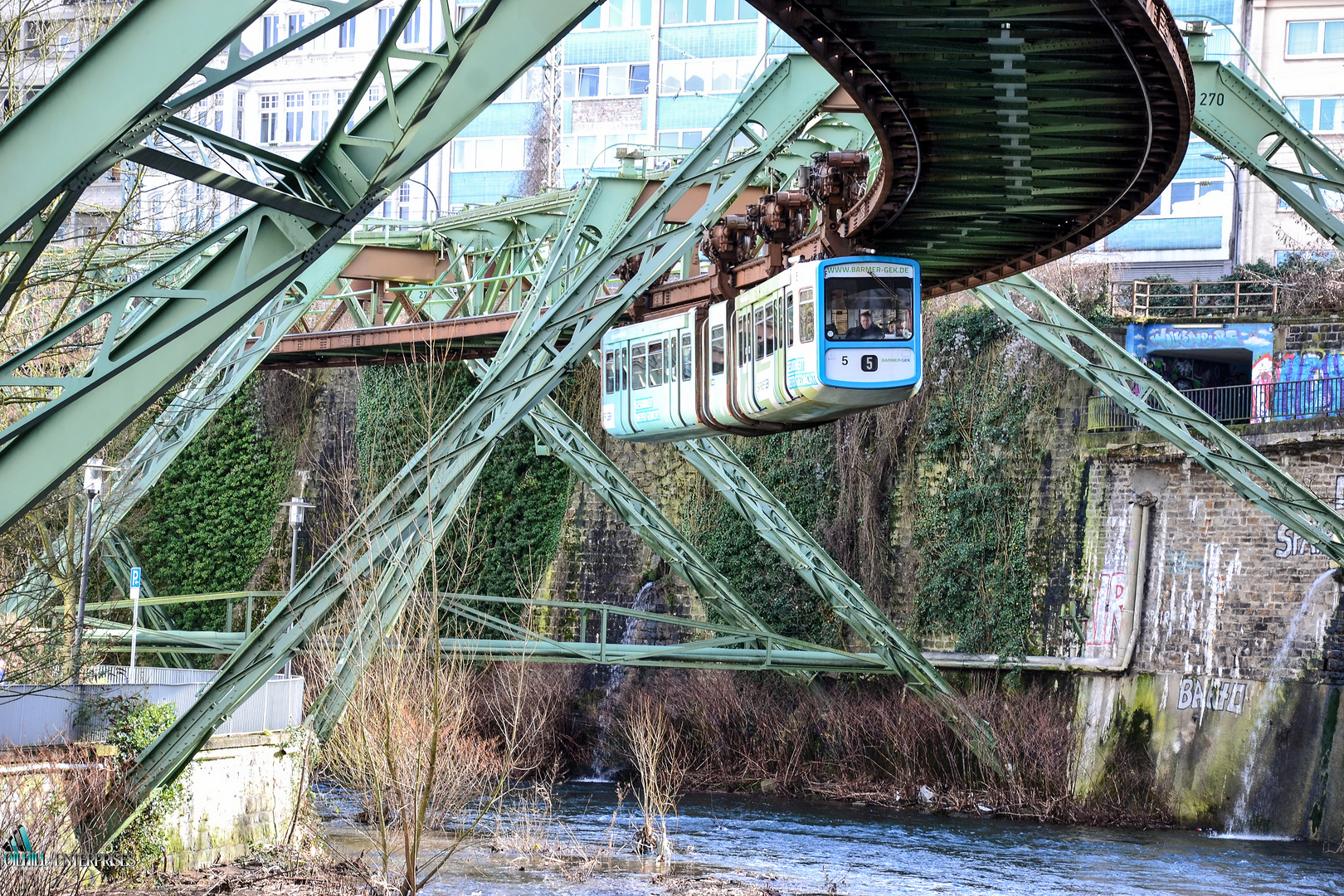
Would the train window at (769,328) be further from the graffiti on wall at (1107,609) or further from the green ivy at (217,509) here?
the green ivy at (217,509)

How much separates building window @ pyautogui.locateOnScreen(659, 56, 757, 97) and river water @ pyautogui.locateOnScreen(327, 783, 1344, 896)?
25.3 m

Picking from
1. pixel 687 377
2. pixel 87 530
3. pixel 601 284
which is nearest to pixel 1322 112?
pixel 687 377

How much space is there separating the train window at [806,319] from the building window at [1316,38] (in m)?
28.3

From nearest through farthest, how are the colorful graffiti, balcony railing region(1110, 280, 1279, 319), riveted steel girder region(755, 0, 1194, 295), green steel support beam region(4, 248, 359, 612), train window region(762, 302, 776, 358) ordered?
riveted steel girder region(755, 0, 1194, 295) → train window region(762, 302, 776, 358) → green steel support beam region(4, 248, 359, 612) → the colorful graffiti → balcony railing region(1110, 280, 1279, 319)

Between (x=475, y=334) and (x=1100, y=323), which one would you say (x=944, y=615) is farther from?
(x=475, y=334)

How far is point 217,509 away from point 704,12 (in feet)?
69.9

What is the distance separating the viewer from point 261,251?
18.7ft

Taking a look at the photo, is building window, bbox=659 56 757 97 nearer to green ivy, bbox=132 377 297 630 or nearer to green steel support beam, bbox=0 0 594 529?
green ivy, bbox=132 377 297 630

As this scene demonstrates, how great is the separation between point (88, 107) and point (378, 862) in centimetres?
1789

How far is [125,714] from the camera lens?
18.9 metres

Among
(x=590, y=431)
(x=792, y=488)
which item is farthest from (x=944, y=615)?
(x=590, y=431)

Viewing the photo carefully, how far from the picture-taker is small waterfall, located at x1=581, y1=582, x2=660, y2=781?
111 feet

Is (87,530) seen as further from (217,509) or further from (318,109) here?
(318,109)

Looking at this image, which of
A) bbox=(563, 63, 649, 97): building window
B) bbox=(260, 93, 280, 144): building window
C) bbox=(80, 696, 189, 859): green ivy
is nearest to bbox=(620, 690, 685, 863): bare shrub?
bbox=(80, 696, 189, 859): green ivy
